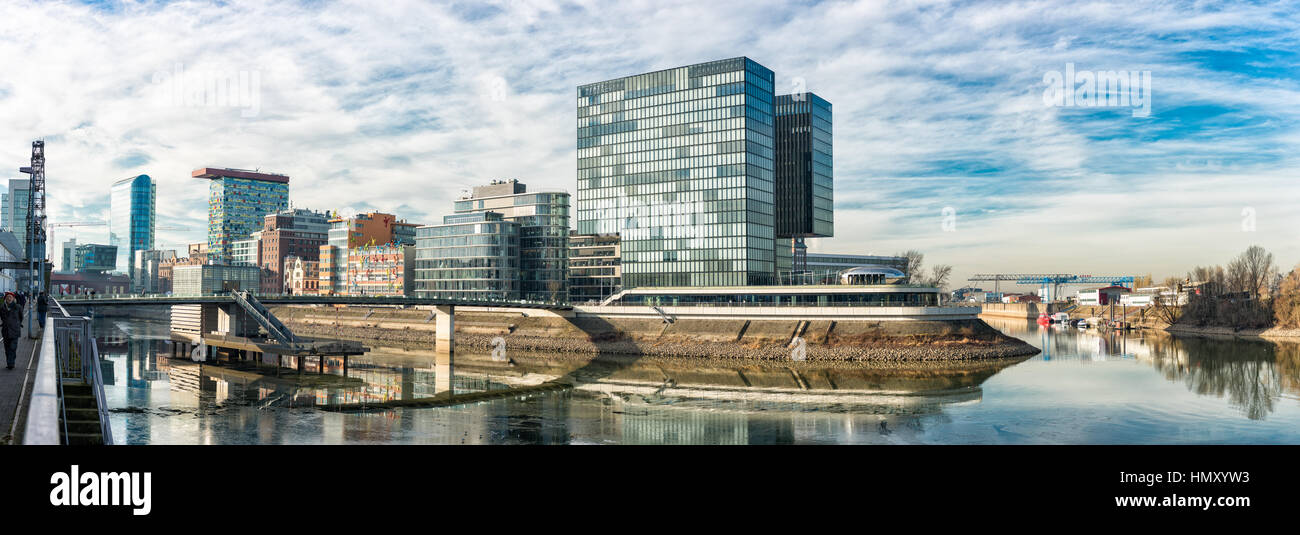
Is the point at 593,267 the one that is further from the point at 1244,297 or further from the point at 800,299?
the point at 1244,297

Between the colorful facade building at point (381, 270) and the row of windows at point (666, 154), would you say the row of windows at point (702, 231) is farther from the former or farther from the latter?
the colorful facade building at point (381, 270)

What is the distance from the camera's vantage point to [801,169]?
5906 inches

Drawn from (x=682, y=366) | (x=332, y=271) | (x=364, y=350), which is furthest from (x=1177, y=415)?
(x=332, y=271)

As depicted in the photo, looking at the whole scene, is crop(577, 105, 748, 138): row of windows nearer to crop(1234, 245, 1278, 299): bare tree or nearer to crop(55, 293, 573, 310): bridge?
crop(55, 293, 573, 310): bridge

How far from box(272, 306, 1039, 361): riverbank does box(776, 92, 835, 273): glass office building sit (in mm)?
43624

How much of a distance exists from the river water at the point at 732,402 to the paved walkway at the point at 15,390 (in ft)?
50.9

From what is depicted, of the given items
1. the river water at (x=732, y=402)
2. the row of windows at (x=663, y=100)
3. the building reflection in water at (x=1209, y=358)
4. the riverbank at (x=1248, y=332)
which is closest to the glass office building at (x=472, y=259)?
the row of windows at (x=663, y=100)

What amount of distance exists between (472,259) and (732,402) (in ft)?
331

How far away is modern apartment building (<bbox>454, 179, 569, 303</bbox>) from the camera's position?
15350 cm

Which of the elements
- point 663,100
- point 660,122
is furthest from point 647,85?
point 660,122
